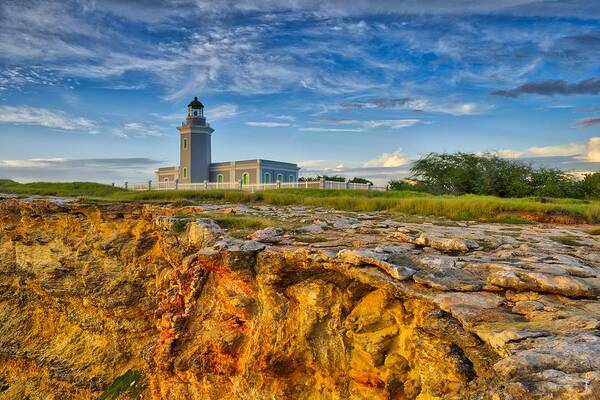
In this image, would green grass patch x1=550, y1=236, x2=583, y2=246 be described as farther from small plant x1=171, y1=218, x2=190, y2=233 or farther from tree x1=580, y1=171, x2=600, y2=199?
tree x1=580, y1=171, x2=600, y2=199

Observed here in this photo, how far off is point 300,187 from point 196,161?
15.8 m

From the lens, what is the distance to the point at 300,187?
1038 inches

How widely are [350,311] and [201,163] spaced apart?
114 feet

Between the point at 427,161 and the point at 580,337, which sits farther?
the point at 427,161

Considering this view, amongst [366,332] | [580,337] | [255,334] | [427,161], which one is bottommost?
[255,334]

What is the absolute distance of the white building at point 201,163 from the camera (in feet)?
124

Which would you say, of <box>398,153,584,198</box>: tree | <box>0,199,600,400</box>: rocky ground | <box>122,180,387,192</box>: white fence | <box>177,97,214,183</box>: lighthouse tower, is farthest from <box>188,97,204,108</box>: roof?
<box>0,199,600,400</box>: rocky ground

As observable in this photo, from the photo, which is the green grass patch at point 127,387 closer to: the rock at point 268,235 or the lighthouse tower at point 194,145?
the rock at point 268,235

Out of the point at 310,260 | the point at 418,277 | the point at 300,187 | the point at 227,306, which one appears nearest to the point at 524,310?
the point at 418,277

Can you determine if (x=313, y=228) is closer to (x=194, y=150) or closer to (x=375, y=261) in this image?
(x=375, y=261)

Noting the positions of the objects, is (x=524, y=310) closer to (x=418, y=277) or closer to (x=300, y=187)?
(x=418, y=277)

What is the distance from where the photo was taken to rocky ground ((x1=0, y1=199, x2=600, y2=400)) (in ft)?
12.6

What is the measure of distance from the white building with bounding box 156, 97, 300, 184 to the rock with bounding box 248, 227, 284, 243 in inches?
1145

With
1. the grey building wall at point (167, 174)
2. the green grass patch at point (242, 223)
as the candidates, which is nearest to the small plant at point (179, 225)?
the green grass patch at point (242, 223)
